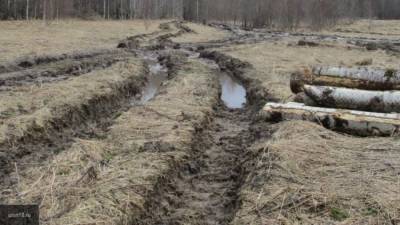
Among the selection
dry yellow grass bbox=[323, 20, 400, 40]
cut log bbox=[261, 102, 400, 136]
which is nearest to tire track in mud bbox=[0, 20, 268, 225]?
cut log bbox=[261, 102, 400, 136]

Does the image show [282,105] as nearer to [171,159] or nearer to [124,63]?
[171,159]

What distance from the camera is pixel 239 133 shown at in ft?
33.2

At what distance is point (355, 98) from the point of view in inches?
366

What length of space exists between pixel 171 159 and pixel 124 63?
35.8 ft

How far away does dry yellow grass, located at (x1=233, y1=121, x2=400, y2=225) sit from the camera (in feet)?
17.4

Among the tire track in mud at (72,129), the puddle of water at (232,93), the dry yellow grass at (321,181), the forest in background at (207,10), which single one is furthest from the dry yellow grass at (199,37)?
the dry yellow grass at (321,181)

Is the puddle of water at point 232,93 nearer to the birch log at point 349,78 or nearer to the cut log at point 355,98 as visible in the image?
the birch log at point 349,78

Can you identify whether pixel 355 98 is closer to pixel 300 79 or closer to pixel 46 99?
pixel 300 79

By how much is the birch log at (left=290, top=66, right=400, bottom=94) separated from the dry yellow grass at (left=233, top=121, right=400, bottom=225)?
228 centimetres

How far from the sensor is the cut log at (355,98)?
29.9ft

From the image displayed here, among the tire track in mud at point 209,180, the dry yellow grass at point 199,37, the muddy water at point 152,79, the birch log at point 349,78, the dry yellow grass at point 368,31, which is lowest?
the tire track in mud at point 209,180

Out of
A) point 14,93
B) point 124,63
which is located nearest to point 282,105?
point 14,93

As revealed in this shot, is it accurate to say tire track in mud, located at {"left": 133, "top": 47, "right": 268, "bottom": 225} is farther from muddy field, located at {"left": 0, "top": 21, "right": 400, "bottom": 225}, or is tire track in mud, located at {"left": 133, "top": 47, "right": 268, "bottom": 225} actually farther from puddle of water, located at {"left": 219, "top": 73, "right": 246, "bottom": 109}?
puddle of water, located at {"left": 219, "top": 73, "right": 246, "bottom": 109}

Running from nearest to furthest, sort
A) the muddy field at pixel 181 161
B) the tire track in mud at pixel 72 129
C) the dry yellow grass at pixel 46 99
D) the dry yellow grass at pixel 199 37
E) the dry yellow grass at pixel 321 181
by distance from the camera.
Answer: the dry yellow grass at pixel 321 181
the muddy field at pixel 181 161
the tire track in mud at pixel 72 129
the dry yellow grass at pixel 46 99
the dry yellow grass at pixel 199 37
